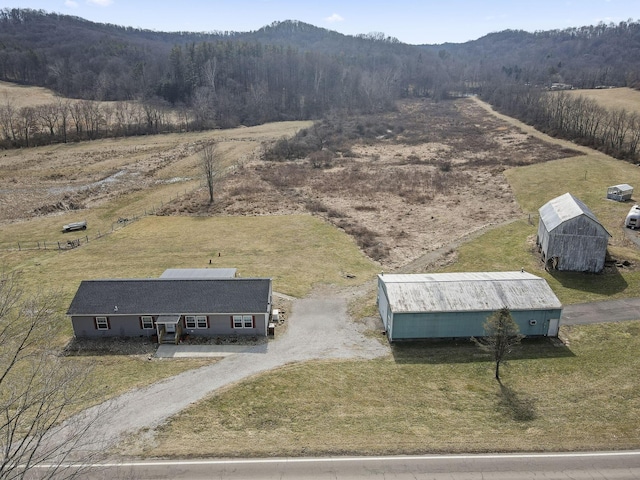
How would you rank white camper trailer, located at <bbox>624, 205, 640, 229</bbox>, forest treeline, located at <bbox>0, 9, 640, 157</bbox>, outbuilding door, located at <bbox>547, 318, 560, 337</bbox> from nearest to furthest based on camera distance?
outbuilding door, located at <bbox>547, 318, 560, 337</bbox> < white camper trailer, located at <bbox>624, 205, 640, 229</bbox> < forest treeline, located at <bbox>0, 9, 640, 157</bbox>

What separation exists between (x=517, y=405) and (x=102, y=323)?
98.3 ft

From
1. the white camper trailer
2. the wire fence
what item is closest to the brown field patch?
the wire fence

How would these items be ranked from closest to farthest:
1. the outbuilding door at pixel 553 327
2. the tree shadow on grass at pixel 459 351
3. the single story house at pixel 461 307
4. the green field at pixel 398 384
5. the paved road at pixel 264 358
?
the green field at pixel 398 384, the paved road at pixel 264 358, the tree shadow on grass at pixel 459 351, the single story house at pixel 461 307, the outbuilding door at pixel 553 327

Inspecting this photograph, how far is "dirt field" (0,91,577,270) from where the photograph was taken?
6128 cm

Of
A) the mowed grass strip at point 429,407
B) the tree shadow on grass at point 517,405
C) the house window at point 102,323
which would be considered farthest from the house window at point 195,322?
the tree shadow on grass at point 517,405

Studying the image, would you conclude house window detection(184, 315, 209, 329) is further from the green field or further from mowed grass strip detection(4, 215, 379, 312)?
mowed grass strip detection(4, 215, 379, 312)

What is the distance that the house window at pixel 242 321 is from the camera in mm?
35969

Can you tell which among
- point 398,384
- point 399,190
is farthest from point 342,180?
point 398,384

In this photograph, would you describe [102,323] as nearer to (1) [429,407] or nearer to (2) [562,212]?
(1) [429,407]

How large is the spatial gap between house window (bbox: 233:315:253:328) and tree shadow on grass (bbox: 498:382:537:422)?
18.4 m

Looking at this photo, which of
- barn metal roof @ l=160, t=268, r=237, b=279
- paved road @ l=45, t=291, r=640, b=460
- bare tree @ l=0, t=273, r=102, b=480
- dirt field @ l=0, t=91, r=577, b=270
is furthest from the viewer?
dirt field @ l=0, t=91, r=577, b=270

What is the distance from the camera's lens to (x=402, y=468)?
2273cm

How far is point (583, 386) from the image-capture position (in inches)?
1149

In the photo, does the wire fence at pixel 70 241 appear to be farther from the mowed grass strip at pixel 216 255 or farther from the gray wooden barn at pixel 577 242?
the gray wooden barn at pixel 577 242
